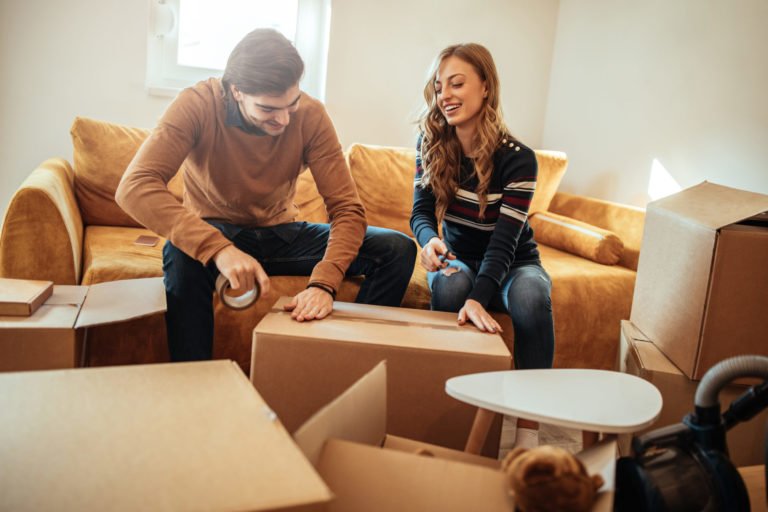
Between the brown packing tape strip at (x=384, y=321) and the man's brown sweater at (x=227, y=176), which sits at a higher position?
the man's brown sweater at (x=227, y=176)

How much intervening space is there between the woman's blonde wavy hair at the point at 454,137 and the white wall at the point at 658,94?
901 millimetres

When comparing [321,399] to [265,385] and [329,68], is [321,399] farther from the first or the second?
[329,68]

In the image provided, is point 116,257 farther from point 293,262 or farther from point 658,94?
point 658,94

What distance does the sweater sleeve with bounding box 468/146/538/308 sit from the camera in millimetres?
1667

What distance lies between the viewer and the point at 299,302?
1408mm

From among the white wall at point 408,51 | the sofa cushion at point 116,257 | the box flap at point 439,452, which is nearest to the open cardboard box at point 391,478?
the box flap at point 439,452

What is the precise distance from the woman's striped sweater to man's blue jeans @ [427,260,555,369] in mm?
56

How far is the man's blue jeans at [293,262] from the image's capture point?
5.18 feet

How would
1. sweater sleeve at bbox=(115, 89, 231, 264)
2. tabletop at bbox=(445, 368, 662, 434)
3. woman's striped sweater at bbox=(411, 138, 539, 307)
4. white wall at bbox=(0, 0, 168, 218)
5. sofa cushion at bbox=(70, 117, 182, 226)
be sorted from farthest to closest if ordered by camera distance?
1. white wall at bbox=(0, 0, 168, 218)
2. sofa cushion at bbox=(70, 117, 182, 226)
3. woman's striped sweater at bbox=(411, 138, 539, 307)
4. sweater sleeve at bbox=(115, 89, 231, 264)
5. tabletop at bbox=(445, 368, 662, 434)

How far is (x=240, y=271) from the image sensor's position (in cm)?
138

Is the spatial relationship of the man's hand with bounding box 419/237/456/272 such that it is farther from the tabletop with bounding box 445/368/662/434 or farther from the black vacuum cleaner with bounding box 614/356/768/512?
the black vacuum cleaner with bounding box 614/356/768/512

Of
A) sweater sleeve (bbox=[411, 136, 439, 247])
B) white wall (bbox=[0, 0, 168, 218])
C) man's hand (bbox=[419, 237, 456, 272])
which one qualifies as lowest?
man's hand (bbox=[419, 237, 456, 272])

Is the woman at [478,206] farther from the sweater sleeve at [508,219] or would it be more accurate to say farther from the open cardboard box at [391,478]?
the open cardboard box at [391,478]

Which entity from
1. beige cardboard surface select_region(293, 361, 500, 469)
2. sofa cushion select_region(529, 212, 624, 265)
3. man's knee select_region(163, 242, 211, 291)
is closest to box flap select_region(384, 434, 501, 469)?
beige cardboard surface select_region(293, 361, 500, 469)
